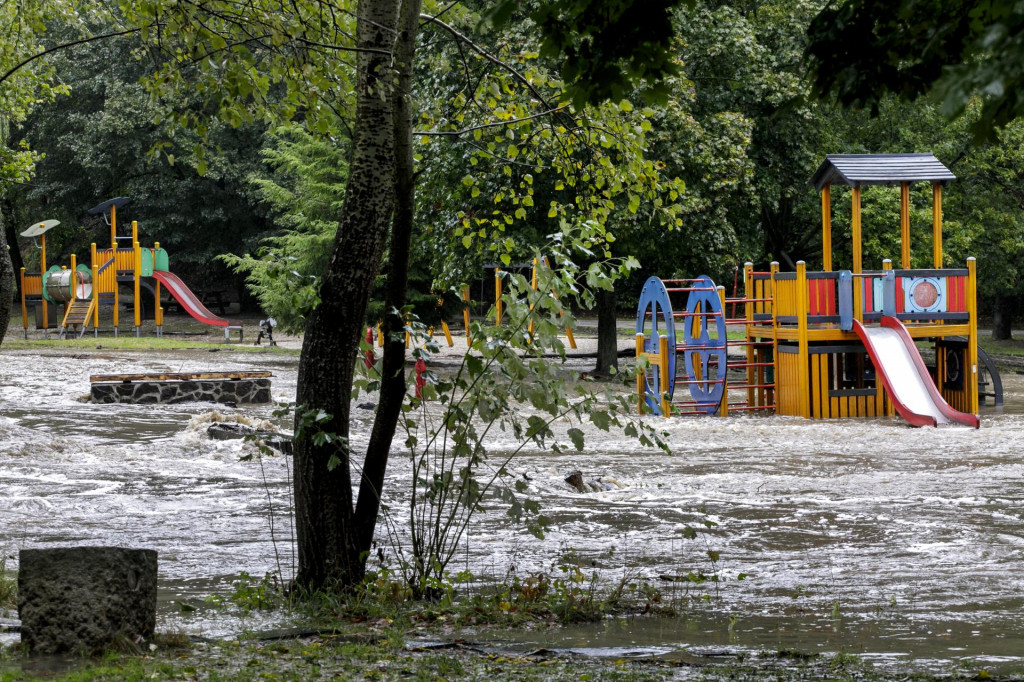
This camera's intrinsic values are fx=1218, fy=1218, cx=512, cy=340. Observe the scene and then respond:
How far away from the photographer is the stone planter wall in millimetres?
20828

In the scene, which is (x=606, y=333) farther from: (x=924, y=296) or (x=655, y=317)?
(x=924, y=296)

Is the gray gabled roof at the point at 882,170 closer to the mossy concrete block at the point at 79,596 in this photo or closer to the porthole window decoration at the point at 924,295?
the porthole window decoration at the point at 924,295

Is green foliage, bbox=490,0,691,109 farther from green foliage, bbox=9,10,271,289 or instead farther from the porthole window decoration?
green foliage, bbox=9,10,271,289

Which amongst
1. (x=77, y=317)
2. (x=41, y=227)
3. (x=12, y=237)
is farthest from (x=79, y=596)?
(x=12, y=237)

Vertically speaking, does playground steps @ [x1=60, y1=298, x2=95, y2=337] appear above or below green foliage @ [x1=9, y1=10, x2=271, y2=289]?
below

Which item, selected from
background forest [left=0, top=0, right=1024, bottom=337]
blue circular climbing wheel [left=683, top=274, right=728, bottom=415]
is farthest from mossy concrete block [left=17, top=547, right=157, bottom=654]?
blue circular climbing wheel [left=683, top=274, right=728, bottom=415]

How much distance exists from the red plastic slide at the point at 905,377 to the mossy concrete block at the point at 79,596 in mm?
14422

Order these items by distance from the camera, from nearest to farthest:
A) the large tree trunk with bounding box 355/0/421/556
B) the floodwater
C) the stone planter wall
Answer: the floodwater, the large tree trunk with bounding box 355/0/421/556, the stone planter wall

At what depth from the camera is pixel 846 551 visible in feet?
31.1

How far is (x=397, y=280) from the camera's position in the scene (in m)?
7.51

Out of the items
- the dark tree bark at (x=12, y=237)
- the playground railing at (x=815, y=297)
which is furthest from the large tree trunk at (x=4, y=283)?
the dark tree bark at (x=12, y=237)

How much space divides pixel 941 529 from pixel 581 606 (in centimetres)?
460

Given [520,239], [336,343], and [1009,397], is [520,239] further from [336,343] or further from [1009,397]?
[336,343]

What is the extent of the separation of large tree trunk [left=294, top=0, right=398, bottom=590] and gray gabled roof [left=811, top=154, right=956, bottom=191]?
14.8 meters
